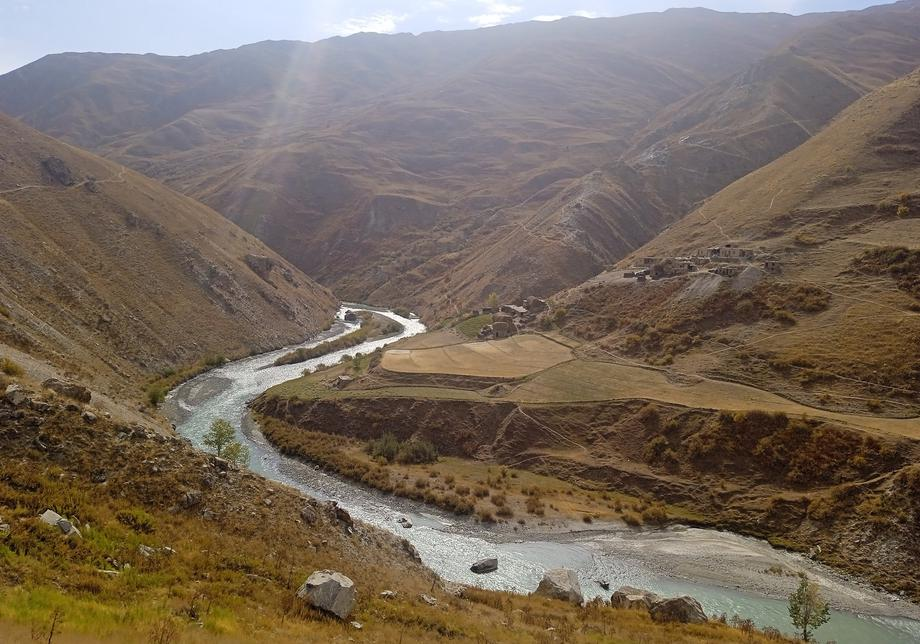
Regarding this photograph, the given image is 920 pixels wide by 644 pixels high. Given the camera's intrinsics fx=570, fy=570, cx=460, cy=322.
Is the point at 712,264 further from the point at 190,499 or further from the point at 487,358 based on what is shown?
the point at 190,499

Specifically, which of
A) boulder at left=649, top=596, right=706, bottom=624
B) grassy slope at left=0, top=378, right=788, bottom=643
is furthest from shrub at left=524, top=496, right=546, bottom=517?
boulder at left=649, top=596, right=706, bottom=624

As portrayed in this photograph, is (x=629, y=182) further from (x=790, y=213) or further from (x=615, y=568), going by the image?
(x=615, y=568)

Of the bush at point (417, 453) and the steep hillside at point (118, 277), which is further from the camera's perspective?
the steep hillside at point (118, 277)

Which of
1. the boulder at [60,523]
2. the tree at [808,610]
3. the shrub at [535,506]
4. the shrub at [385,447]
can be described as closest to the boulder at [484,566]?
the shrub at [535,506]

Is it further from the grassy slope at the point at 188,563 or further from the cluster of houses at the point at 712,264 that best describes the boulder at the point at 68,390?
the cluster of houses at the point at 712,264

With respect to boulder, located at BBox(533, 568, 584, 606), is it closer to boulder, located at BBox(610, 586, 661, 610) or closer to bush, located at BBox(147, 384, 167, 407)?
boulder, located at BBox(610, 586, 661, 610)

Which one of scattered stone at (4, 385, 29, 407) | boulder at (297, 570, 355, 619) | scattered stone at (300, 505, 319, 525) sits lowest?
scattered stone at (300, 505, 319, 525)
